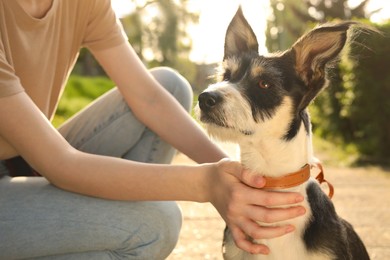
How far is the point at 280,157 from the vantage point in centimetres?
251

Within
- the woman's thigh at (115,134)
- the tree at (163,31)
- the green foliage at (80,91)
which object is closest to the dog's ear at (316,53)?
the woman's thigh at (115,134)

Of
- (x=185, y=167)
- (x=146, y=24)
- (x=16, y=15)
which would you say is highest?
(x=16, y=15)

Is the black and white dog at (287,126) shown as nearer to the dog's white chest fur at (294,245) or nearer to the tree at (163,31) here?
the dog's white chest fur at (294,245)

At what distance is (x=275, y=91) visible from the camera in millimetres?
2588

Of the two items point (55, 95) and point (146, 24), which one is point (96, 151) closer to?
point (55, 95)

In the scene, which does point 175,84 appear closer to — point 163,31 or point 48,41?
point 48,41

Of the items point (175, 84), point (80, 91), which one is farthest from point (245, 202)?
point (80, 91)

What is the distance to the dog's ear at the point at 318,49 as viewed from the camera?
2.38 meters

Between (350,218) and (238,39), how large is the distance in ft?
8.65

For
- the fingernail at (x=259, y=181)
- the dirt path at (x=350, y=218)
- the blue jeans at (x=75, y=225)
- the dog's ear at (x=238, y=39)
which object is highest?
the dog's ear at (x=238, y=39)

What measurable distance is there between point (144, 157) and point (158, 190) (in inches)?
35.8

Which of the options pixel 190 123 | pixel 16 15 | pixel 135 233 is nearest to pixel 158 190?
pixel 135 233

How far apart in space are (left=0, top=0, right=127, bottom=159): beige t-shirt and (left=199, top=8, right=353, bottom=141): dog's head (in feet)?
2.67

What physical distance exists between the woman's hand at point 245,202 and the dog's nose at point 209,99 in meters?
0.33
